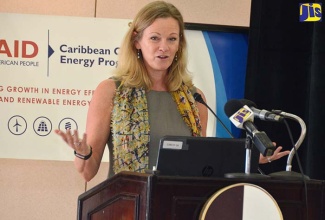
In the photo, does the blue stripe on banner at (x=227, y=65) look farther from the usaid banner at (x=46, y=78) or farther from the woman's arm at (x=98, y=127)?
the woman's arm at (x=98, y=127)

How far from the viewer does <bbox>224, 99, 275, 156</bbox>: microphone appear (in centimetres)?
162

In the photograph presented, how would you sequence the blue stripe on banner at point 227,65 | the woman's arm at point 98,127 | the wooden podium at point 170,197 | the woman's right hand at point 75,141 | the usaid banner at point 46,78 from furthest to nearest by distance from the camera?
1. the blue stripe on banner at point 227,65
2. the usaid banner at point 46,78
3. the woman's arm at point 98,127
4. the woman's right hand at point 75,141
5. the wooden podium at point 170,197

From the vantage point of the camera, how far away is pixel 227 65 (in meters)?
4.28

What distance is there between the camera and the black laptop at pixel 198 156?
5.81 ft

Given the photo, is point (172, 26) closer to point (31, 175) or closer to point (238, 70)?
point (238, 70)

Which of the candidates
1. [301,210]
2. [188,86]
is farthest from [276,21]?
[301,210]

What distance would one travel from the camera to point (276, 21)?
432 centimetres

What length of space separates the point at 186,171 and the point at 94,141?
2.40 ft

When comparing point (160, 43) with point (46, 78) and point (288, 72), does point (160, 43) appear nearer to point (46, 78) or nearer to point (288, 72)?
point (46, 78)

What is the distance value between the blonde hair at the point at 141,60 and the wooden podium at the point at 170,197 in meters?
0.83

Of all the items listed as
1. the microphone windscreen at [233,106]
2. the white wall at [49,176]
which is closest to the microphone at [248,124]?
the microphone windscreen at [233,106]
